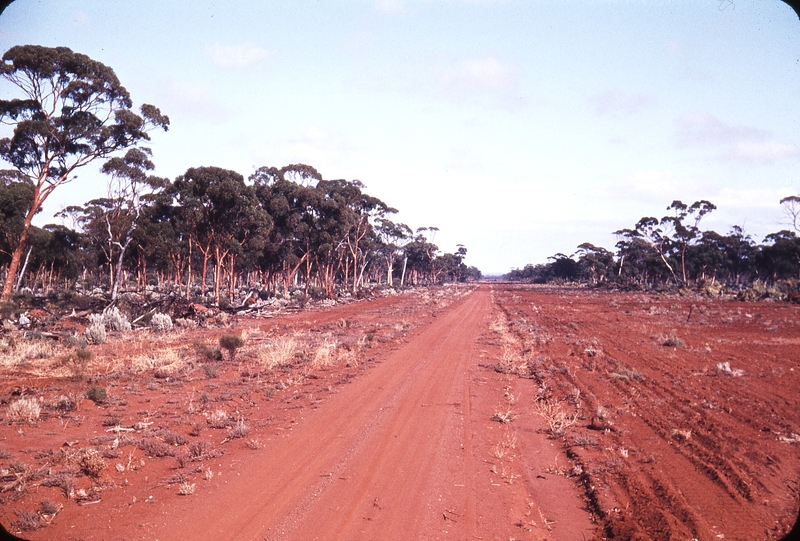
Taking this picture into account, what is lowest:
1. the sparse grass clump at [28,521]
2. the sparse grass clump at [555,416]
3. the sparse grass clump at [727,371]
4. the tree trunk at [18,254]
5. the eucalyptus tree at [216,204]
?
the sparse grass clump at [28,521]

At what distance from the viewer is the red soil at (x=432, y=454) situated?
5359 mm

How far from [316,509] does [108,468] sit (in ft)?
10.7

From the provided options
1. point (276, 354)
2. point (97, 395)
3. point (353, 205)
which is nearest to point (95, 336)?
point (276, 354)

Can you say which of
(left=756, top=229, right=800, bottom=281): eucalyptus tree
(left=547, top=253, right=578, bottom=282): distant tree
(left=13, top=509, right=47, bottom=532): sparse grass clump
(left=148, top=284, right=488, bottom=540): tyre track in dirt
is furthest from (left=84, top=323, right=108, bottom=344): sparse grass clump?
(left=547, top=253, right=578, bottom=282): distant tree

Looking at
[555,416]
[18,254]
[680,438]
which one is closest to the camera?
[680,438]

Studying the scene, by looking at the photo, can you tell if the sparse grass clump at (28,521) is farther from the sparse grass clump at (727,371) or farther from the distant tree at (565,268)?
the distant tree at (565,268)

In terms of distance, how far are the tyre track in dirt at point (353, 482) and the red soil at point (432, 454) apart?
0.03 metres

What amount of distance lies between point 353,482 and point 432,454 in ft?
5.24

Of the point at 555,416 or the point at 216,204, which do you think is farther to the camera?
the point at 216,204

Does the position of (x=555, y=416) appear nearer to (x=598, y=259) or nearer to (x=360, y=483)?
(x=360, y=483)

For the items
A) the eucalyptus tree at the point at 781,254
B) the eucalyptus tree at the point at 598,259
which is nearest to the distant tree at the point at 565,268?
the eucalyptus tree at the point at 598,259

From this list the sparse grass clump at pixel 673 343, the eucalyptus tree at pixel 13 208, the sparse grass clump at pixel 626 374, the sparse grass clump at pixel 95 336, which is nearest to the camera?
the sparse grass clump at pixel 626 374

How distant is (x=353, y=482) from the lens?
6.40 m

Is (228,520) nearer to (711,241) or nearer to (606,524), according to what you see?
(606,524)
